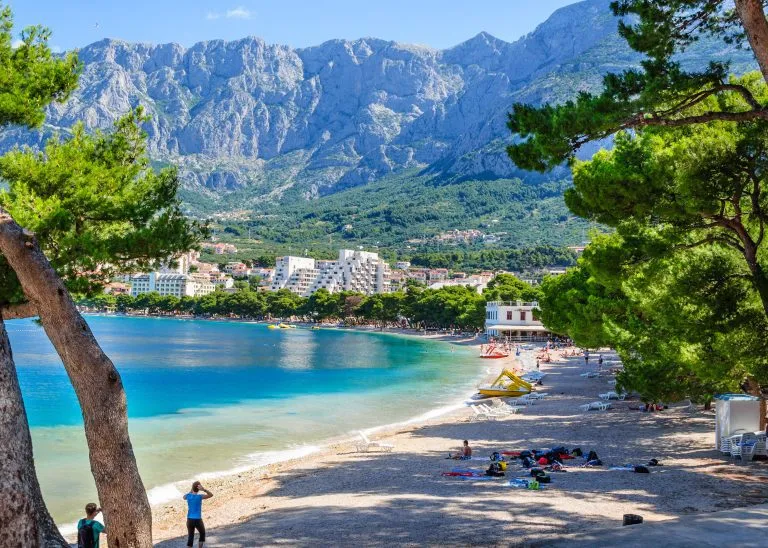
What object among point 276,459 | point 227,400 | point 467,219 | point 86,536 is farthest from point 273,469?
point 467,219

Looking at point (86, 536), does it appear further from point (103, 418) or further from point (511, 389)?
point (511, 389)

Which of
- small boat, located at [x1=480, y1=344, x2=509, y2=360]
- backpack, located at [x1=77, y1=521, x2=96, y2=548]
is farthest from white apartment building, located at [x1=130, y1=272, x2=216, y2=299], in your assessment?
backpack, located at [x1=77, y1=521, x2=96, y2=548]

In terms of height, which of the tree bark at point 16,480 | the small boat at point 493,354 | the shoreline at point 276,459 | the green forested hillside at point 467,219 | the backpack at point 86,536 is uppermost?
A: the green forested hillside at point 467,219

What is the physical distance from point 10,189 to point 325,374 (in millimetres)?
39774

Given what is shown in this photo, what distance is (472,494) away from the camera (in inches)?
475

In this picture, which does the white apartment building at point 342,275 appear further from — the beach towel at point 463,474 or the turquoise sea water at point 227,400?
the beach towel at point 463,474

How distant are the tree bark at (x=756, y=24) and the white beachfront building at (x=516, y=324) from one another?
71.0 metres

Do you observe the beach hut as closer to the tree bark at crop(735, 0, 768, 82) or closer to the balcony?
the tree bark at crop(735, 0, 768, 82)

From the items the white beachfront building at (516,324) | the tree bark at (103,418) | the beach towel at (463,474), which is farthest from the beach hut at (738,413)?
the white beachfront building at (516,324)

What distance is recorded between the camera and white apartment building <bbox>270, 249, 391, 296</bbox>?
14300cm

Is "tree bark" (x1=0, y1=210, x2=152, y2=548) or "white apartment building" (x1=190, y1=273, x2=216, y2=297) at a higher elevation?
"white apartment building" (x1=190, y1=273, x2=216, y2=297)

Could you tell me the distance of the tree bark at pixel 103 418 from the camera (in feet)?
15.1

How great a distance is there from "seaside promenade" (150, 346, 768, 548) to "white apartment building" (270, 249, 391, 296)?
12113 cm

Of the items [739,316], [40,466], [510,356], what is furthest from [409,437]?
[510,356]
